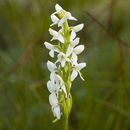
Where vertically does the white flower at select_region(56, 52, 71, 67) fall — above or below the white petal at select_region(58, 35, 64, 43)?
below

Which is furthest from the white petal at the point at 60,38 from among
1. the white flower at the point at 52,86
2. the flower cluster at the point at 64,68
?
the white flower at the point at 52,86

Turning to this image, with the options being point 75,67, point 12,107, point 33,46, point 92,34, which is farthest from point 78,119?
point 92,34

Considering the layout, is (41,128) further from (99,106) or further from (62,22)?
(62,22)

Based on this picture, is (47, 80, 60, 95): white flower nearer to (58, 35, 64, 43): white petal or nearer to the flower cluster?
the flower cluster

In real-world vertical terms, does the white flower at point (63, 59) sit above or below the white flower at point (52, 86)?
above

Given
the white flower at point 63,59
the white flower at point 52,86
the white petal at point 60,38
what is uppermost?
the white petal at point 60,38

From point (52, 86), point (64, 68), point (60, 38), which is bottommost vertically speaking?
point (52, 86)

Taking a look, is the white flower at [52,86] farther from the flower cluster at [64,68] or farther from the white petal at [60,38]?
the white petal at [60,38]

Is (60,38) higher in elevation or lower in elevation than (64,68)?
higher

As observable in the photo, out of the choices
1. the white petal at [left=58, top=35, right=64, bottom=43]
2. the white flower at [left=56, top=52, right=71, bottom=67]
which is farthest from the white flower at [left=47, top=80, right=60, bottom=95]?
the white petal at [left=58, top=35, right=64, bottom=43]

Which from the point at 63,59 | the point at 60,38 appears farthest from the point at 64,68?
the point at 60,38

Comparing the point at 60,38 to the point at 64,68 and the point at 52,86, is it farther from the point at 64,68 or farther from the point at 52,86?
the point at 52,86
